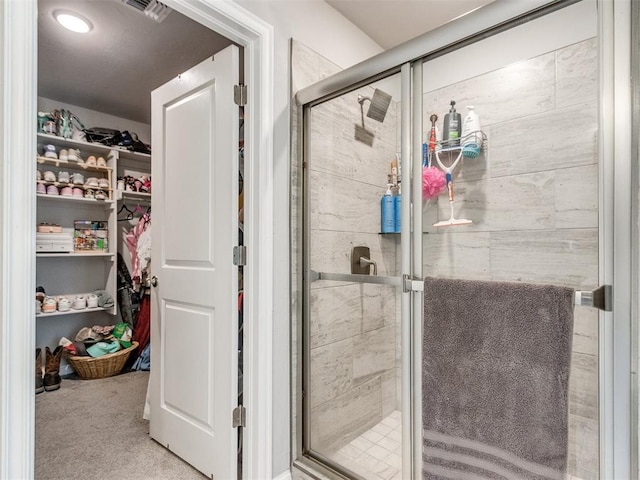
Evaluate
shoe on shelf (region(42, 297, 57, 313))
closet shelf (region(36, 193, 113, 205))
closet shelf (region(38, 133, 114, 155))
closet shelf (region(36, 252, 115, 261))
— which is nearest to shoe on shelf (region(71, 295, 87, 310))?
shoe on shelf (region(42, 297, 57, 313))

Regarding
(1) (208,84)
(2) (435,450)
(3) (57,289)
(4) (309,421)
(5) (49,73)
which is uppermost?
(5) (49,73)

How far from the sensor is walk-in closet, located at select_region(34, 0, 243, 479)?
1.97m

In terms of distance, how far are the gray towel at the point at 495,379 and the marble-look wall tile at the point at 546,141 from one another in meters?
0.42

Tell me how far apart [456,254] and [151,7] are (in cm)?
186

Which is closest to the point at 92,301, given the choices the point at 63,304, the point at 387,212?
the point at 63,304

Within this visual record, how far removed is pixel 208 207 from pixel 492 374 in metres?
1.41

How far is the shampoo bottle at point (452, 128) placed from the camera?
137 cm

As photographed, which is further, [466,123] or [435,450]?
[466,123]

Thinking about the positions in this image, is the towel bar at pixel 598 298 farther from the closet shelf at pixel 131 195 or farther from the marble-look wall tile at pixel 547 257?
the closet shelf at pixel 131 195

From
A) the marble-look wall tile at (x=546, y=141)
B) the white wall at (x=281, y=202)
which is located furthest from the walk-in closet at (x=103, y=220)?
the marble-look wall tile at (x=546, y=141)

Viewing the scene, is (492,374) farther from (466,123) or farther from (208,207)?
(208,207)

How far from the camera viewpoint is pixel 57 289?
3.35 metres

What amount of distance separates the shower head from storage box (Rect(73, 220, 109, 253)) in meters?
3.01

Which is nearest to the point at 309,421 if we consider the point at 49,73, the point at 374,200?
the point at 374,200
